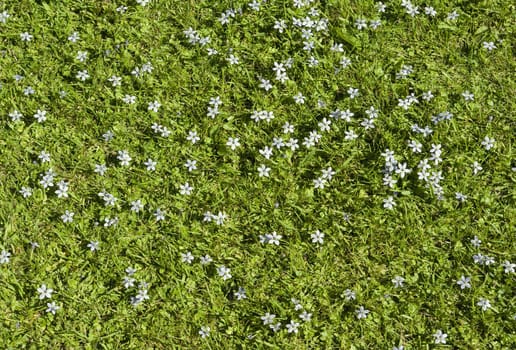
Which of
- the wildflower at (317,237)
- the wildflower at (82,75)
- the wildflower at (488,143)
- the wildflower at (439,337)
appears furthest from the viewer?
the wildflower at (82,75)

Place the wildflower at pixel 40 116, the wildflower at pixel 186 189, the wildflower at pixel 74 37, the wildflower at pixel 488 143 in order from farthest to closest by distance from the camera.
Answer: the wildflower at pixel 74 37, the wildflower at pixel 40 116, the wildflower at pixel 488 143, the wildflower at pixel 186 189

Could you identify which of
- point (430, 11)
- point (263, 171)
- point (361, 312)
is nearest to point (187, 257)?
point (263, 171)

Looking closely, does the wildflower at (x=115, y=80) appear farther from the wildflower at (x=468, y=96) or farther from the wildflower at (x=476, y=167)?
the wildflower at (x=476, y=167)

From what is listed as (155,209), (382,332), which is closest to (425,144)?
(382,332)

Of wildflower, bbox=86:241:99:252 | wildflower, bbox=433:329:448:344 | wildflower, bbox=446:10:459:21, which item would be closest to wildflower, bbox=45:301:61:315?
wildflower, bbox=86:241:99:252

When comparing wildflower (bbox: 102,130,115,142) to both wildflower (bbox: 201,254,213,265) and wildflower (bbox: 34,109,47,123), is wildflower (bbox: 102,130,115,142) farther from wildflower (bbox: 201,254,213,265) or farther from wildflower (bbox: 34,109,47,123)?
wildflower (bbox: 201,254,213,265)

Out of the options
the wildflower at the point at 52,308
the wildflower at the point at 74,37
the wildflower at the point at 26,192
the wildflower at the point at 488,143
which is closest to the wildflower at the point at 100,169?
the wildflower at the point at 26,192
